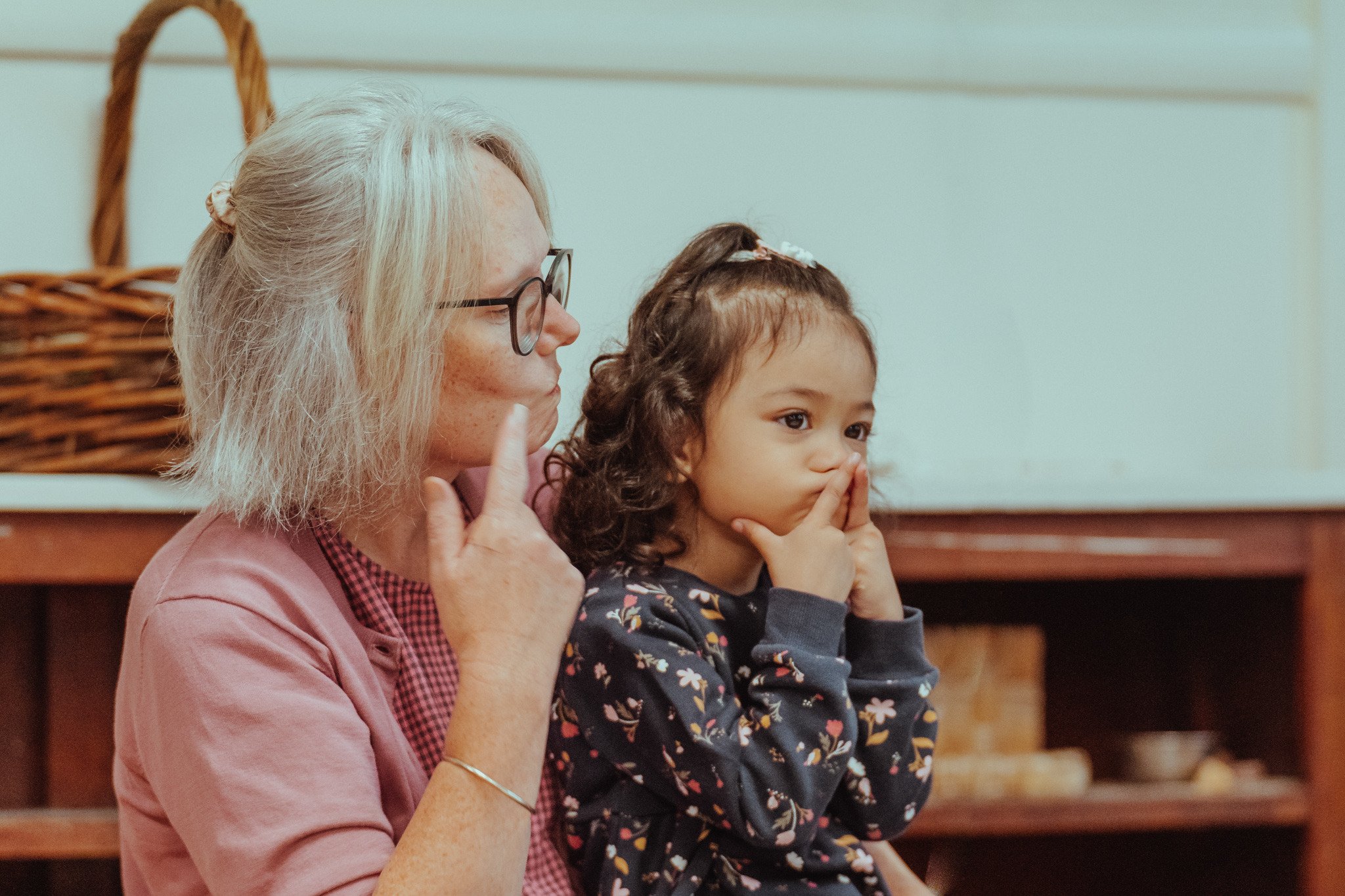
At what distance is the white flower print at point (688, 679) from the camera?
98 centimetres

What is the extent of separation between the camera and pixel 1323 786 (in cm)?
154

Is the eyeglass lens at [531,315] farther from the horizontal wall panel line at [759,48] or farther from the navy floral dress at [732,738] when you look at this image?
the horizontal wall panel line at [759,48]

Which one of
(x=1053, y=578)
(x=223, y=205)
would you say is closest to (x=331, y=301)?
(x=223, y=205)

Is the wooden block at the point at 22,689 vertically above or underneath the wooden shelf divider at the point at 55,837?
above

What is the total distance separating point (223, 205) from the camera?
1039mm

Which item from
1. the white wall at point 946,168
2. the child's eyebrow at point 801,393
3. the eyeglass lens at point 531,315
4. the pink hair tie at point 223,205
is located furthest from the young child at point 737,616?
the white wall at point 946,168

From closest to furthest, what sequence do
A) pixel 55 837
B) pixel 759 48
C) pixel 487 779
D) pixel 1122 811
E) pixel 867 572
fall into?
1. pixel 487 779
2. pixel 867 572
3. pixel 55 837
4. pixel 1122 811
5. pixel 759 48

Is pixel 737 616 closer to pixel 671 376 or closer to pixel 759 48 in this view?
pixel 671 376

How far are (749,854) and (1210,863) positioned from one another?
1.01 meters

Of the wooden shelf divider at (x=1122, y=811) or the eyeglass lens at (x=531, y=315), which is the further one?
the wooden shelf divider at (x=1122, y=811)

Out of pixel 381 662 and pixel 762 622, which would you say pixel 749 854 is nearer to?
pixel 762 622

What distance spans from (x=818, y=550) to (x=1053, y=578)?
0.66 meters

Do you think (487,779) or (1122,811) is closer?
(487,779)

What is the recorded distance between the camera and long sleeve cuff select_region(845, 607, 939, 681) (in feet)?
3.60
